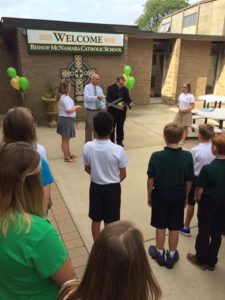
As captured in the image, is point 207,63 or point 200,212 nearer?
point 200,212

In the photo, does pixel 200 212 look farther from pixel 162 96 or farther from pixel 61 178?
pixel 162 96

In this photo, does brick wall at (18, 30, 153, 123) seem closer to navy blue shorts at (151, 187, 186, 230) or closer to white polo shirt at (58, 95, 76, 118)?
white polo shirt at (58, 95, 76, 118)

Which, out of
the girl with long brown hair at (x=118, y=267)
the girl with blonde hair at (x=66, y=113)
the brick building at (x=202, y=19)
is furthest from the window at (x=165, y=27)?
the girl with long brown hair at (x=118, y=267)

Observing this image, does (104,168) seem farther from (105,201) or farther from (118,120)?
(118,120)

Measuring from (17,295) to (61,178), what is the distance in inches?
152

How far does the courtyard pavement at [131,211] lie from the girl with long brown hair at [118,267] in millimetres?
1905

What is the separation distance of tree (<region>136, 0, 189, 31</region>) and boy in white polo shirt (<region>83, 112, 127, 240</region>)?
61804 mm

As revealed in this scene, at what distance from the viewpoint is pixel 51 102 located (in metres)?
8.41

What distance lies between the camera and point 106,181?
2.84 metres

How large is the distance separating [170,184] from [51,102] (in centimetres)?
645

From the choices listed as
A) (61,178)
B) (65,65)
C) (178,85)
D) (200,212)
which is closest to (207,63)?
(178,85)

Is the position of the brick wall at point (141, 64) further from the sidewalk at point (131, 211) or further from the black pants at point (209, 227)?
the black pants at point (209, 227)

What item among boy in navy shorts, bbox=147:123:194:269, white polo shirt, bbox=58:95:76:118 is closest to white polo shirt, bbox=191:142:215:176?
boy in navy shorts, bbox=147:123:194:269

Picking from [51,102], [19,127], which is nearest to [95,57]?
[51,102]
